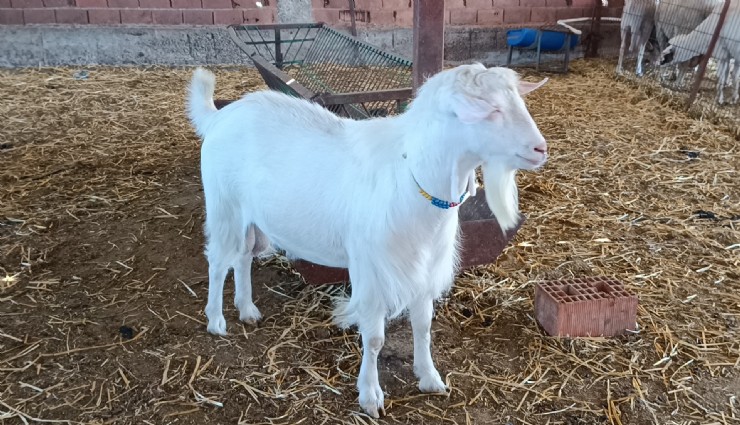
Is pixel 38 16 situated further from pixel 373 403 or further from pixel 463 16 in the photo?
pixel 373 403

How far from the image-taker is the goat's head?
1.79m

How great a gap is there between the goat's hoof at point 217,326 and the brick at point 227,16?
5845 mm

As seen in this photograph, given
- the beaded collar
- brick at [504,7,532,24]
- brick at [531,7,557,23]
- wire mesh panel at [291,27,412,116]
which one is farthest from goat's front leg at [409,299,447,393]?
brick at [531,7,557,23]

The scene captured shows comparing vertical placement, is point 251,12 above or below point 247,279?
above

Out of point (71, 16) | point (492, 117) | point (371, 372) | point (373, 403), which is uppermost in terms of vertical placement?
point (71, 16)

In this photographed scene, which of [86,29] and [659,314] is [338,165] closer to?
[659,314]

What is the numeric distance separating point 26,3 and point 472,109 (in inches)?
290

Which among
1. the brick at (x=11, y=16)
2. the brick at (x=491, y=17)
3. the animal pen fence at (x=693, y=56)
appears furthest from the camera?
the brick at (x=491, y=17)

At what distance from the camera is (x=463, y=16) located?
8656 millimetres

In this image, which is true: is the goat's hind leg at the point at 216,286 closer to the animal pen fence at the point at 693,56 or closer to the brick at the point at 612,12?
the animal pen fence at the point at 693,56

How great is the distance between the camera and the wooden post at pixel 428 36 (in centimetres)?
298

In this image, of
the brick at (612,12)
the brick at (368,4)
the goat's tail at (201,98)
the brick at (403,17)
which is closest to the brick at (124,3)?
the brick at (368,4)

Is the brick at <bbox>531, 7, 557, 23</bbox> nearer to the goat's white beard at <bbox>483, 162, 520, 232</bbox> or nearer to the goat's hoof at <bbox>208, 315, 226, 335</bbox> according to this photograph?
the goat's hoof at <bbox>208, 315, 226, 335</bbox>

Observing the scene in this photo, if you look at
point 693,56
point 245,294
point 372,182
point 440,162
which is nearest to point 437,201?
point 440,162
